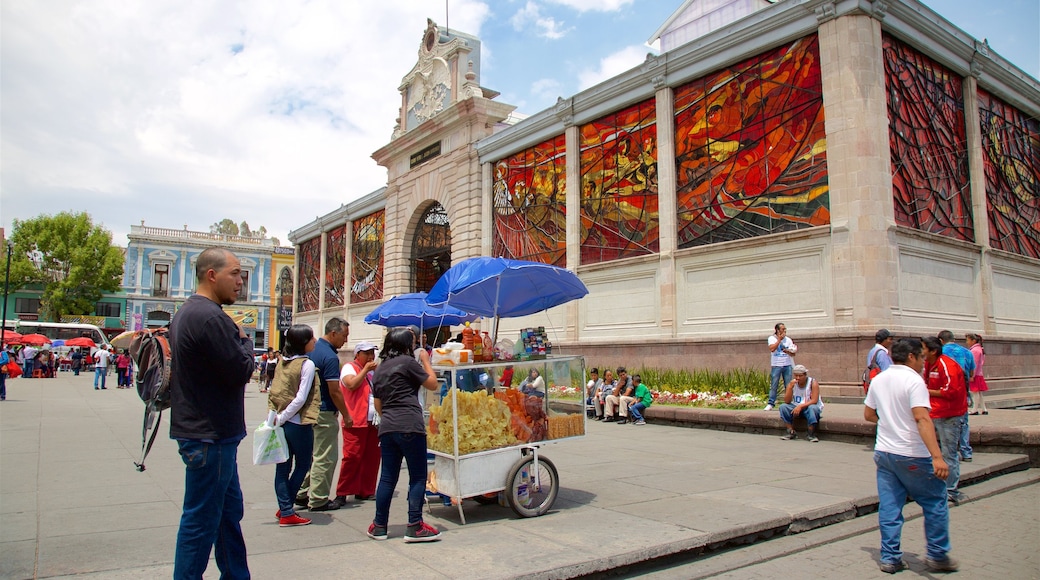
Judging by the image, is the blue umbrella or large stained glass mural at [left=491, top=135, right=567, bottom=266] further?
large stained glass mural at [left=491, top=135, right=567, bottom=266]

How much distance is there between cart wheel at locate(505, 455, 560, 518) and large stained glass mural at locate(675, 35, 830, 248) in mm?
11848

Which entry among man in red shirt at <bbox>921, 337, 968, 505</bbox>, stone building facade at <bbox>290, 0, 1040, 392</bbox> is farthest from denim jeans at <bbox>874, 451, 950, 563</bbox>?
stone building facade at <bbox>290, 0, 1040, 392</bbox>

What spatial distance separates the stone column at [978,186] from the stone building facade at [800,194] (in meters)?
0.05

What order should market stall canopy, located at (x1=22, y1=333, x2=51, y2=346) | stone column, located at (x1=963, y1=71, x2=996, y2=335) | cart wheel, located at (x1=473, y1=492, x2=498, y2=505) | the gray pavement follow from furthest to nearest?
1. market stall canopy, located at (x1=22, y1=333, x2=51, y2=346)
2. stone column, located at (x1=963, y1=71, x2=996, y2=335)
3. cart wheel, located at (x1=473, y1=492, x2=498, y2=505)
4. the gray pavement

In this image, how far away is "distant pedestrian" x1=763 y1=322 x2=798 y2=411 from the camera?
1330 centimetres

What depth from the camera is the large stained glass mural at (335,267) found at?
3903 cm

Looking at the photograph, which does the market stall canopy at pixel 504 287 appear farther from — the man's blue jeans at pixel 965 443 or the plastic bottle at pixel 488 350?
the man's blue jeans at pixel 965 443

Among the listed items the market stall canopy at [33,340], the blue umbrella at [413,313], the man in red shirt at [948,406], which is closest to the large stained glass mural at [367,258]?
the market stall canopy at [33,340]

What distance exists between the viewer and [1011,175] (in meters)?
19.9

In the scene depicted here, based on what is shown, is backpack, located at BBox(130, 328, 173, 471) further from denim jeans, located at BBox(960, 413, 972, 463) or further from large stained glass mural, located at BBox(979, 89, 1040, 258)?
large stained glass mural, located at BBox(979, 89, 1040, 258)

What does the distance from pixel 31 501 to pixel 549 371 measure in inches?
219

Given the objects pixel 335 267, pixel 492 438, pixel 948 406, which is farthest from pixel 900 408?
pixel 335 267

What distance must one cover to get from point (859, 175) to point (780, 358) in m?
4.94

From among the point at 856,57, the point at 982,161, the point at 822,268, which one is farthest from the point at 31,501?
the point at 982,161
